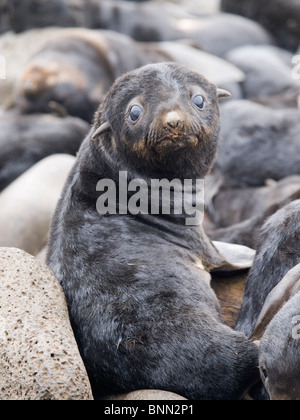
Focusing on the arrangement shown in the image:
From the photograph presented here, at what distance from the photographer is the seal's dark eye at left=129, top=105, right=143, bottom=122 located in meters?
4.59

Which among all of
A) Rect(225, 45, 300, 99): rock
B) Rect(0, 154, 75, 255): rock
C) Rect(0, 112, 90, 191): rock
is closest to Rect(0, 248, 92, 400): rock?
Rect(0, 154, 75, 255): rock

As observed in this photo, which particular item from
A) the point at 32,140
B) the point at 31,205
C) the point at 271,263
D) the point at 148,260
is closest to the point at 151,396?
the point at 148,260

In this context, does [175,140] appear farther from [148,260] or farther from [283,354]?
[283,354]

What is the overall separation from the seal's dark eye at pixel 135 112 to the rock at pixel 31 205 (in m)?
1.90

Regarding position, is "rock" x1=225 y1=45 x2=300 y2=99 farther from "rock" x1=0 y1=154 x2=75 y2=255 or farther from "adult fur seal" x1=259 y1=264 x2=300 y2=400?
"adult fur seal" x1=259 y1=264 x2=300 y2=400

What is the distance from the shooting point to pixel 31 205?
262 inches

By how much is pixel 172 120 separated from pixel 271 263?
0.99m

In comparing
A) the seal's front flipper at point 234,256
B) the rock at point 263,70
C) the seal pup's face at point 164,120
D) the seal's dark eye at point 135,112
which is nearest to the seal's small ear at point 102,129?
Result: the seal pup's face at point 164,120

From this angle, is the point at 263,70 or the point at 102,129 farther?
the point at 263,70

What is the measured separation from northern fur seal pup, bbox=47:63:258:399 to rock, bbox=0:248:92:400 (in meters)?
0.20

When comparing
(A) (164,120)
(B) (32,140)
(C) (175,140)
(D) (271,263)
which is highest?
(A) (164,120)

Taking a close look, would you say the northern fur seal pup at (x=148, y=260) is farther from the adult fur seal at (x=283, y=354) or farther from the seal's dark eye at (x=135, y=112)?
the adult fur seal at (x=283, y=354)

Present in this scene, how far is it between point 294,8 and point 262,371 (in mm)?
9104
